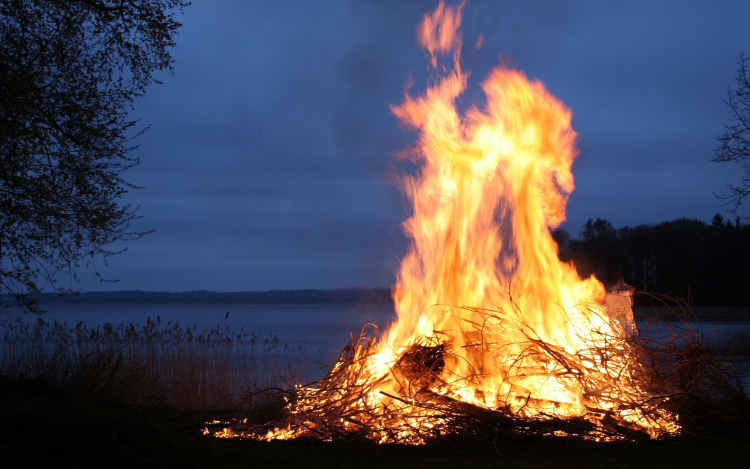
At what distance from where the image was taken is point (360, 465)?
4801 mm

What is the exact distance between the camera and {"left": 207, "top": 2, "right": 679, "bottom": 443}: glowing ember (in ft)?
19.3

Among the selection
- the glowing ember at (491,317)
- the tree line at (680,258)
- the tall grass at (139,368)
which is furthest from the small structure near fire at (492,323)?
the tree line at (680,258)

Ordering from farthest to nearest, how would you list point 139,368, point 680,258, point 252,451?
point 680,258 < point 139,368 < point 252,451

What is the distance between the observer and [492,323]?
22.6ft

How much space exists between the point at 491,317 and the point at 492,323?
23 cm

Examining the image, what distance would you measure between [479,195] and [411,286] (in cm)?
165

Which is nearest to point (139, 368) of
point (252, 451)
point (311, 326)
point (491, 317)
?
point (252, 451)

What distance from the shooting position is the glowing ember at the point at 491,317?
232 inches

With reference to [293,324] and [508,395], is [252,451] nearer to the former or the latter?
[508,395]

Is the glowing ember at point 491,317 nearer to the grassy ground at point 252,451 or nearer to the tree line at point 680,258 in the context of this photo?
the grassy ground at point 252,451

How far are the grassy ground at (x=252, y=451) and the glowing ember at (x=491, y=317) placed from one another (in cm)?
27

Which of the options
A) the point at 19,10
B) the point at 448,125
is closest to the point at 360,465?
the point at 448,125

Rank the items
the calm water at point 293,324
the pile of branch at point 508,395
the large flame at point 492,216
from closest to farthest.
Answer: the pile of branch at point 508,395 → the large flame at point 492,216 → the calm water at point 293,324

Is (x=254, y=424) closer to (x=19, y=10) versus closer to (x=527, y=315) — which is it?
(x=527, y=315)
